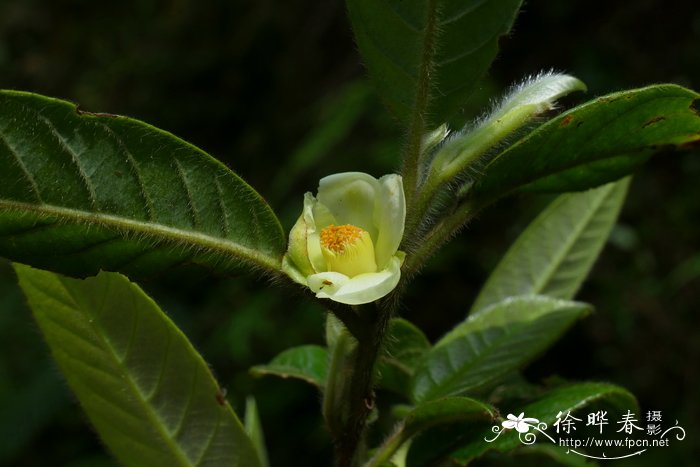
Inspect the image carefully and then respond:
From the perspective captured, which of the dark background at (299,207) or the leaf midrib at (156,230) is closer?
the leaf midrib at (156,230)

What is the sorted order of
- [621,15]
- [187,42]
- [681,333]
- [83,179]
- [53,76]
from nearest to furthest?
1. [83,179]
2. [681,333]
3. [621,15]
4. [187,42]
5. [53,76]

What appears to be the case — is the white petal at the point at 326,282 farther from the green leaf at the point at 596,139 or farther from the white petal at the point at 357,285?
the green leaf at the point at 596,139

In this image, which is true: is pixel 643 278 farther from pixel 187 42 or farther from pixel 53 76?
pixel 53 76

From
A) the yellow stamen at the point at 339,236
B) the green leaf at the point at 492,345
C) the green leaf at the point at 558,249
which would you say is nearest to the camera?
the yellow stamen at the point at 339,236

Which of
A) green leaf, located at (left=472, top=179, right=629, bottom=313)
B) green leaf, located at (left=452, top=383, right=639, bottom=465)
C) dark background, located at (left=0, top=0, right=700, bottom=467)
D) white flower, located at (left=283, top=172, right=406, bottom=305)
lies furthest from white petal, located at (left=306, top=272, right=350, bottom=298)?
dark background, located at (left=0, top=0, right=700, bottom=467)

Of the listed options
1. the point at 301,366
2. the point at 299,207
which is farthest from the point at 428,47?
the point at 299,207

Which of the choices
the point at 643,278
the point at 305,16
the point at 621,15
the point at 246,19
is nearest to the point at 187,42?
the point at 246,19

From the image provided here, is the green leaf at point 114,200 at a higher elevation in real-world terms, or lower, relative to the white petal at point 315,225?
higher

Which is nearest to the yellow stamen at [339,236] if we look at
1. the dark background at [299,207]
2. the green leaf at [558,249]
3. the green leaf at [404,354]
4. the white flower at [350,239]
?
the white flower at [350,239]
